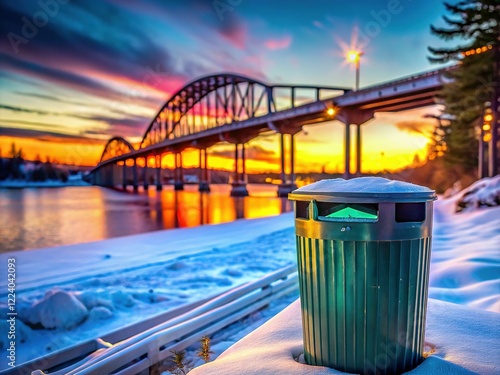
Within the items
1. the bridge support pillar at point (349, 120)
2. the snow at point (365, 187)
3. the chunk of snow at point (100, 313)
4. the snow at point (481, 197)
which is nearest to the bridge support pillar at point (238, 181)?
the bridge support pillar at point (349, 120)

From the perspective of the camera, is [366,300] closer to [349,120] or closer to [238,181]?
[349,120]

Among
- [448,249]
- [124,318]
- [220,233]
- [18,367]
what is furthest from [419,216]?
[220,233]

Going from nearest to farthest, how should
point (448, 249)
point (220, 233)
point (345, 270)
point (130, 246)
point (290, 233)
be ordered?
point (345, 270) → point (448, 249) → point (130, 246) → point (290, 233) → point (220, 233)

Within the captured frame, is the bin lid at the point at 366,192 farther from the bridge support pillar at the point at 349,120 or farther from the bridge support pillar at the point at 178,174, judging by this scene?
the bridge support pillar at the point at 178,174

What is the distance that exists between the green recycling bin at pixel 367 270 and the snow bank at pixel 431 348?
190 millimetres

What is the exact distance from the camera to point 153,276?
599 centimetres

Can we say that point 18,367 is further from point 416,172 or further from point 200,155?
point 200,155

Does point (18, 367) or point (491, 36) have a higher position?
point (491, 36)

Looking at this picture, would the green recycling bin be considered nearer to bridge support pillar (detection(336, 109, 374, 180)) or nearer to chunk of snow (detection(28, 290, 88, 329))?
chunk of snow (detection(28, 290, 88, 329))

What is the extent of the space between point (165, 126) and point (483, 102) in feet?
260

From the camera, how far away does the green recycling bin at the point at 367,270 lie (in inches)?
70.2

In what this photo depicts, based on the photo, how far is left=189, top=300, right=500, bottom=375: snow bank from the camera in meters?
1.99

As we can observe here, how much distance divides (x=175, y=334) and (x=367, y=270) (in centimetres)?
215

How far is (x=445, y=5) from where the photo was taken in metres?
20.1
